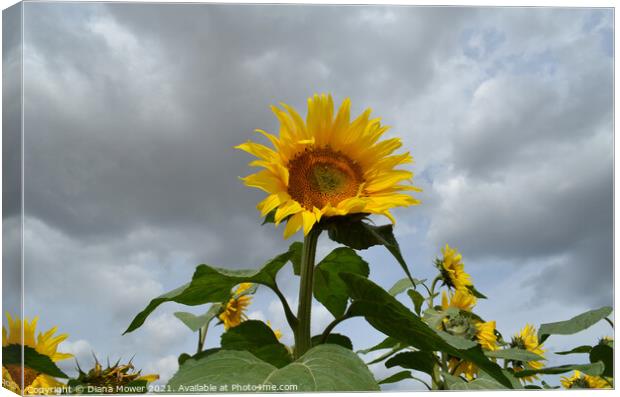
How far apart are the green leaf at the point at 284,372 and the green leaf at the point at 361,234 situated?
0.19m

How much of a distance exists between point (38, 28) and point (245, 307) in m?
1.00

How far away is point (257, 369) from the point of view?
3.37 feet

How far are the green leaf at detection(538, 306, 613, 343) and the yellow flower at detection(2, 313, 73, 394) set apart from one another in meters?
1.15

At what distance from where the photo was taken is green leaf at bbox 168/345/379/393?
985 mm

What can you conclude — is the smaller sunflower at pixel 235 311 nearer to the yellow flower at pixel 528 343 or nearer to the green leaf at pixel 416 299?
the green leaf at pixel 416 299

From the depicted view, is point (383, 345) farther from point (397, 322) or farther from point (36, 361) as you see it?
point (36, 361)

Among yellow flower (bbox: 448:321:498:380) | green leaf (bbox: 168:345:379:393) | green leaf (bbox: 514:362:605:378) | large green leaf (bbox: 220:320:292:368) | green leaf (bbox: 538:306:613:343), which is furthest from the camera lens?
yellow flower (bbox: 448:321:498:380)

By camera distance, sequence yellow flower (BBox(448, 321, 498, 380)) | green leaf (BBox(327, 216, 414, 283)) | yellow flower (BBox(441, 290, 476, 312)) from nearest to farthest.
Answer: green leaf (BBox(327, 216, 414, 283))
yellow flower (BBox(448, 321, 498, 380))
yellow flower (BBox(441, 290, 476, 312))

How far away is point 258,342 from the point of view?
1.25m

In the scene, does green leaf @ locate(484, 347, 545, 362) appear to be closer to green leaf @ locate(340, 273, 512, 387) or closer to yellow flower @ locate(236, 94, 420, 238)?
green leaf @ locate(340, 273, 512, 387)

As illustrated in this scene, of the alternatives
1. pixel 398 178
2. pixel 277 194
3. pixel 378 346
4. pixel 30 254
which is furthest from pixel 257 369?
pixel 30 254

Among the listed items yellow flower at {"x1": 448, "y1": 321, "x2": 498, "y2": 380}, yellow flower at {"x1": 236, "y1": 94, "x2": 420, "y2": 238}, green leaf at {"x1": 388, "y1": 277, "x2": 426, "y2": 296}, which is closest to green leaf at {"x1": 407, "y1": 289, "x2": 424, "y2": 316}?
green leaf at {"x1": 388, "y1": 277, "x2": 426, "y2": 296}

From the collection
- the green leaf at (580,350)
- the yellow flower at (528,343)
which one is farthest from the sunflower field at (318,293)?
the yellow flower at (528,343)

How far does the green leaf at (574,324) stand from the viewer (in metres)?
1.59
